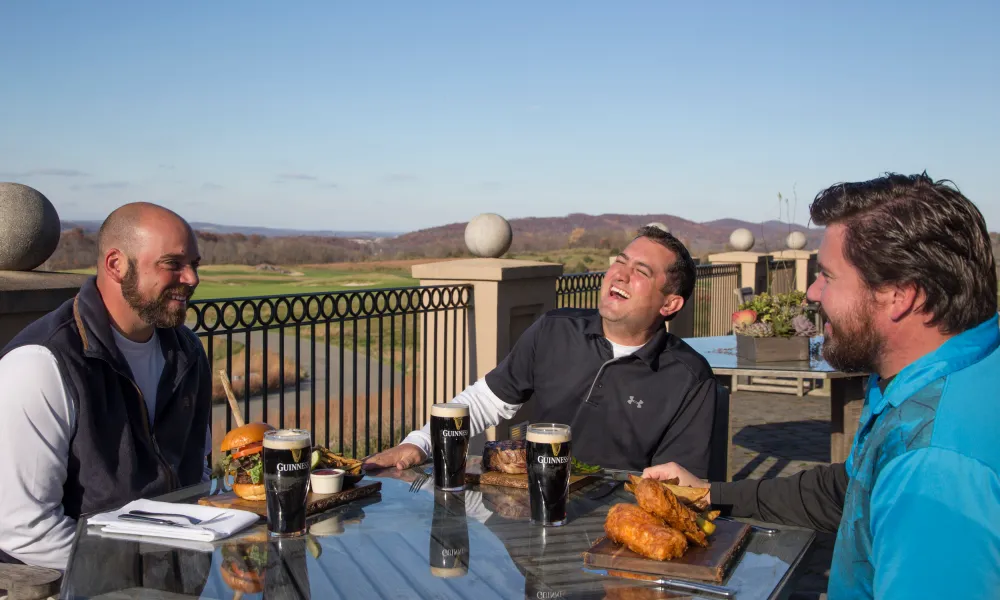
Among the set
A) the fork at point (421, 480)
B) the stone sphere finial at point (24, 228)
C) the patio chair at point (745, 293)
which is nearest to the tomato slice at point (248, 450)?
the fork at point (421, 480)

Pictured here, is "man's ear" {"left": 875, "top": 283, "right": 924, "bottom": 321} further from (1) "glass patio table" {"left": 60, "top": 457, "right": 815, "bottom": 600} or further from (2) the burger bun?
(2) the burger bun

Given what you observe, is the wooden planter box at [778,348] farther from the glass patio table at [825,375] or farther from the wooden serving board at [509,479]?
the wooden serving board at [509,479]

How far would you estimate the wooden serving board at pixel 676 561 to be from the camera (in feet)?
6.20

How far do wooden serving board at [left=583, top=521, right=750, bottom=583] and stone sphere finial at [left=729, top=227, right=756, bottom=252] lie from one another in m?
13.6

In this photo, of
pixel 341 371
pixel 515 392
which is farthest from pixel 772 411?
pixel 515 392

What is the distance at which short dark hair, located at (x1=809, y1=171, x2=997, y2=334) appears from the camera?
5.53ft

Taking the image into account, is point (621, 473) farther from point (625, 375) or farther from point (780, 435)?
point (780, 435)

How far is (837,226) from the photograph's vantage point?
1.85 metres

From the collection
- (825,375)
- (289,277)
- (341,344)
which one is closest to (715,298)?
(289,277)

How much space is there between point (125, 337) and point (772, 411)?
28.4 feet

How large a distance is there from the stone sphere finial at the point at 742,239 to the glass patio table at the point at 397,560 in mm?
13323

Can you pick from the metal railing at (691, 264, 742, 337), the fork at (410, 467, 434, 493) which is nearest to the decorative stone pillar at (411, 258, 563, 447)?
the fork at (410, 467, 434, 493)

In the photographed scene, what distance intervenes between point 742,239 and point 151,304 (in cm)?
1320

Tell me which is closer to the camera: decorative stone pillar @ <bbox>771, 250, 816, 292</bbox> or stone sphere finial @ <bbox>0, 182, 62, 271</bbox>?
stone sphere finial @ <bbox>0, 182, 62, 271</bbox>
